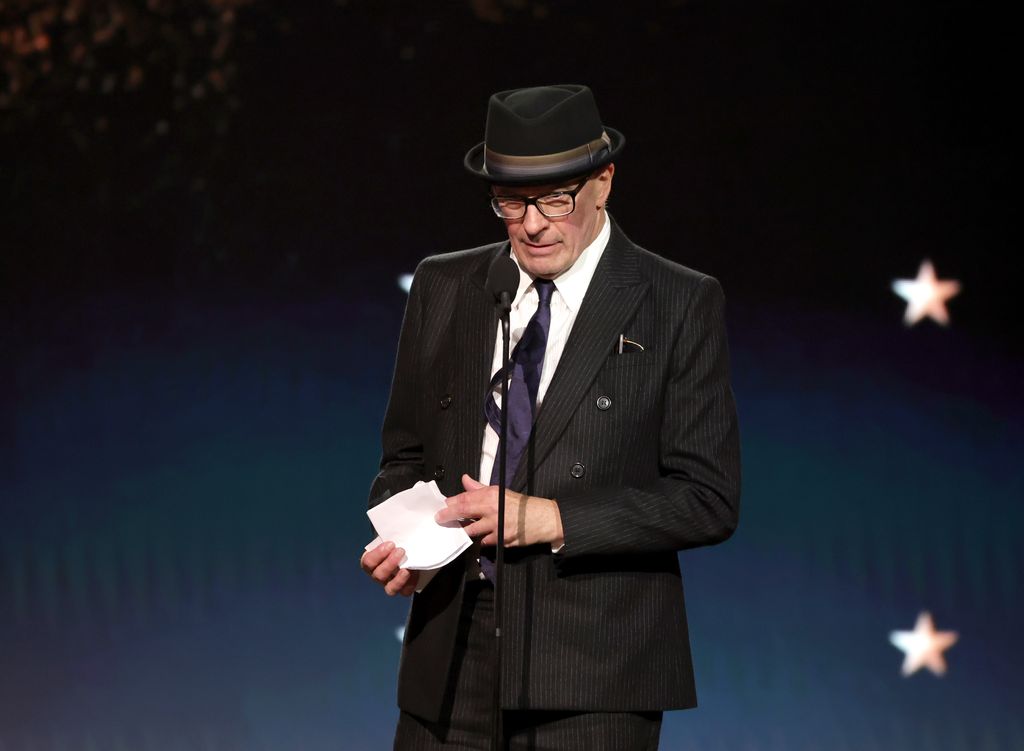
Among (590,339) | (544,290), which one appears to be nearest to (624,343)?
(590,339)

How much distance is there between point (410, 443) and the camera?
96.7 inches

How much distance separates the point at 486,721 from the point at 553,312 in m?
0.66

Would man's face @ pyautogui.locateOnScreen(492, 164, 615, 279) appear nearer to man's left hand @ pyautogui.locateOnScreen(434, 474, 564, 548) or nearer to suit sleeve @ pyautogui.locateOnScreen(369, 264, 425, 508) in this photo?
suit sleeve @ pyautogui.locateOnScreen(369, 264, 425, 508)

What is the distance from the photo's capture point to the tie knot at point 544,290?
2314mm

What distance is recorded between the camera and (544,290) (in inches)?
91.4

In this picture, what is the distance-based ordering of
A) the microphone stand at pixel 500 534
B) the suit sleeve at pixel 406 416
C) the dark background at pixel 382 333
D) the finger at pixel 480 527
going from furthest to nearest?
the dark background at pixel 382 333 < the suit sleeve at pixel 406 416 < the finger at pixel 480 527 < the microphone stand at pixel 500 534

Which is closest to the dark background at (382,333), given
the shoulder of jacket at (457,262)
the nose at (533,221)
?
the shoulder of jacket at (457,262)

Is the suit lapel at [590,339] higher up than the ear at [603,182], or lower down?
lower down

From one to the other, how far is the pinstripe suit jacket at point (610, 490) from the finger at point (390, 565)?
0.37 ft

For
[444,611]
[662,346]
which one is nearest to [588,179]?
[662,346]

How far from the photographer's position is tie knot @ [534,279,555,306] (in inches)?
91.1

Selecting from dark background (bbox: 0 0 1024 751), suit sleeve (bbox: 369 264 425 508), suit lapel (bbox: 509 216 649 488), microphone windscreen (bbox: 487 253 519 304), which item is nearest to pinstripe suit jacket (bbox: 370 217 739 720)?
suit lapel (bbox: 509 216 649 488)

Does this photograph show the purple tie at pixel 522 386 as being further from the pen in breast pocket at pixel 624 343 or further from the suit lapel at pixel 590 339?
the pen in breast pocket at pixel 624 343

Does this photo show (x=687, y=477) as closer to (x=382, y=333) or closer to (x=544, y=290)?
(x=544, y=290)
